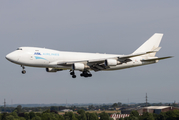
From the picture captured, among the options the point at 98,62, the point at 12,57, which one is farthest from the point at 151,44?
the point at 12,57

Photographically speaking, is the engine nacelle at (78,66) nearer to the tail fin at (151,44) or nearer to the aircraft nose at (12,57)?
the aircraft nose at (12,57)

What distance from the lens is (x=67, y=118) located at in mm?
154625

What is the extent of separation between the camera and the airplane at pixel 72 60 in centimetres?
5516

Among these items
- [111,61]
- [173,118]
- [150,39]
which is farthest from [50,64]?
[173,118]

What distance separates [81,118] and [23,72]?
115 metres

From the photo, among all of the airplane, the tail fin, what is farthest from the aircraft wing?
the tail fin

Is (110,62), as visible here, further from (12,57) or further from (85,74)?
(12,57)

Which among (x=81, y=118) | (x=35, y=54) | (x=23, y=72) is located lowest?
(x=81, y=118)

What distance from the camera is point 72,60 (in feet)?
Answer: 197

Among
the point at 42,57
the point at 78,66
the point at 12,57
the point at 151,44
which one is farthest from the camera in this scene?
the point at 151,44

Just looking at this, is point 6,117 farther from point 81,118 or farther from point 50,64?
point 50,64

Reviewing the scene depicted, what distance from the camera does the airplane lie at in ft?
181

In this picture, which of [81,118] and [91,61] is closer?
[91,61]

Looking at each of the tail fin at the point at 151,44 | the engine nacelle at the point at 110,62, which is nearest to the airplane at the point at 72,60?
the engine nacelle at the point at 110,62
